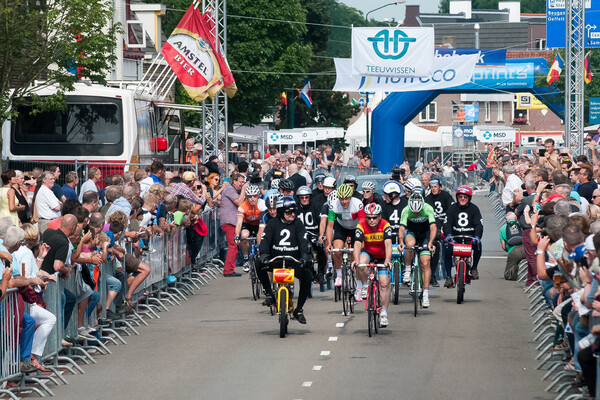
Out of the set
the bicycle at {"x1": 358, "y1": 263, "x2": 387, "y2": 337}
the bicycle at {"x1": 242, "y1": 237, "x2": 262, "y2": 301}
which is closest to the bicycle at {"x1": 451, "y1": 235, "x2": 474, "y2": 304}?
the bicycle at {"x1": 358, "y1": 263, "x2": 387, "y2": 337}

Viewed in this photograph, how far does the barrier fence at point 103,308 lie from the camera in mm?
10555

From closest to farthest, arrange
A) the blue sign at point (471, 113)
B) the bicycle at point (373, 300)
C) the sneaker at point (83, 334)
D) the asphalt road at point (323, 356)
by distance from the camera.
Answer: the asphalt road at point (323, 356) < the sneaker at point (83, 334) < the bicycle at point (373, 300) < the blue sign at point (471, 113)

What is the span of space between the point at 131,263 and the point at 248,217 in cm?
436

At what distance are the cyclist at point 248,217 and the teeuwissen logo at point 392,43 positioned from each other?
1554 cm

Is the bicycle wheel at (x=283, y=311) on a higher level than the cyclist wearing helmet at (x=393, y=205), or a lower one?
lower

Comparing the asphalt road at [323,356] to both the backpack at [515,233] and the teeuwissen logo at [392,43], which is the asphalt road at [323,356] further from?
the teeuwissen logo at [392,43]

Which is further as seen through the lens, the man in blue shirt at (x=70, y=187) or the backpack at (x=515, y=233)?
the backpack at (x=515, y=233)

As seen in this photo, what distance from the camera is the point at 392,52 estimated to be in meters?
34.1

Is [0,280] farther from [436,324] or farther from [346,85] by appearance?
[346,85]

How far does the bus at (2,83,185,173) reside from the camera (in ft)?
76.2

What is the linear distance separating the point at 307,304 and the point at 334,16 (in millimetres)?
129704

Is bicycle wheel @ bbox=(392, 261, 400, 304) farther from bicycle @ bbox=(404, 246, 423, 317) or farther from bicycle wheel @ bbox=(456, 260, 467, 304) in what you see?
bicycle wheel @ bbox=(456, 260, 467, 304)

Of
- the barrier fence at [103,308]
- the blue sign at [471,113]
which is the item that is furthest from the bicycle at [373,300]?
the blue sign at [471,113]

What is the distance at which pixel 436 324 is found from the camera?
50.9ft
